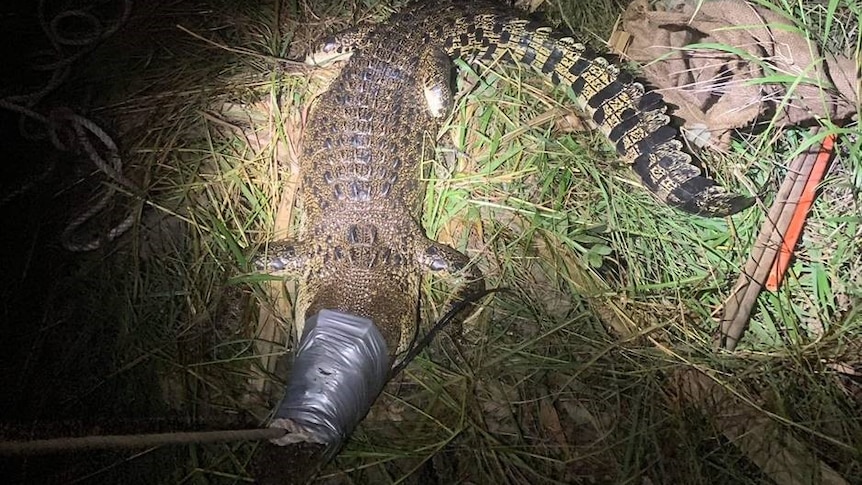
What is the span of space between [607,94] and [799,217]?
0.81 meters

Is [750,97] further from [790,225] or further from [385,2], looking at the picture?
[385,2]

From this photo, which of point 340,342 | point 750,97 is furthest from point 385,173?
point 750,97

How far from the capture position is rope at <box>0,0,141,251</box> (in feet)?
7.24

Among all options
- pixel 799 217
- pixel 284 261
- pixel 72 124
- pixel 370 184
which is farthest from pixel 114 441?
pixel 799 217

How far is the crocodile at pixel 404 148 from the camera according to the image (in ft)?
7.06

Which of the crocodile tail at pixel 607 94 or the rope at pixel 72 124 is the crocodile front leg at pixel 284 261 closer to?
the rope at pixel 72 124

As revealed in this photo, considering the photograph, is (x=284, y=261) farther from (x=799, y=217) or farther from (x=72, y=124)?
(x=799, y=217)

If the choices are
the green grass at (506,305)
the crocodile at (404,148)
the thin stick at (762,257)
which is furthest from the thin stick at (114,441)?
the thin stick at (762,257)

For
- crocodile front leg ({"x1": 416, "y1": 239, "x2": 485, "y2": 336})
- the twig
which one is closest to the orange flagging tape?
the twig

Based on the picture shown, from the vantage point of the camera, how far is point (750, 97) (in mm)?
2189

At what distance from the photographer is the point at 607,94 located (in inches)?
90.6

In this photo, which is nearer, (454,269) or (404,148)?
(454,269)

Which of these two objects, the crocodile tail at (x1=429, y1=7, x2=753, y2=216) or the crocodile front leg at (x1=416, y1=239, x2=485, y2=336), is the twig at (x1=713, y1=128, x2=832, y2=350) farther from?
the crocodile front leg at (x1=416, y1=239, x2=485, y2=336)

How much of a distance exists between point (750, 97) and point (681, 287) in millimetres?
737
